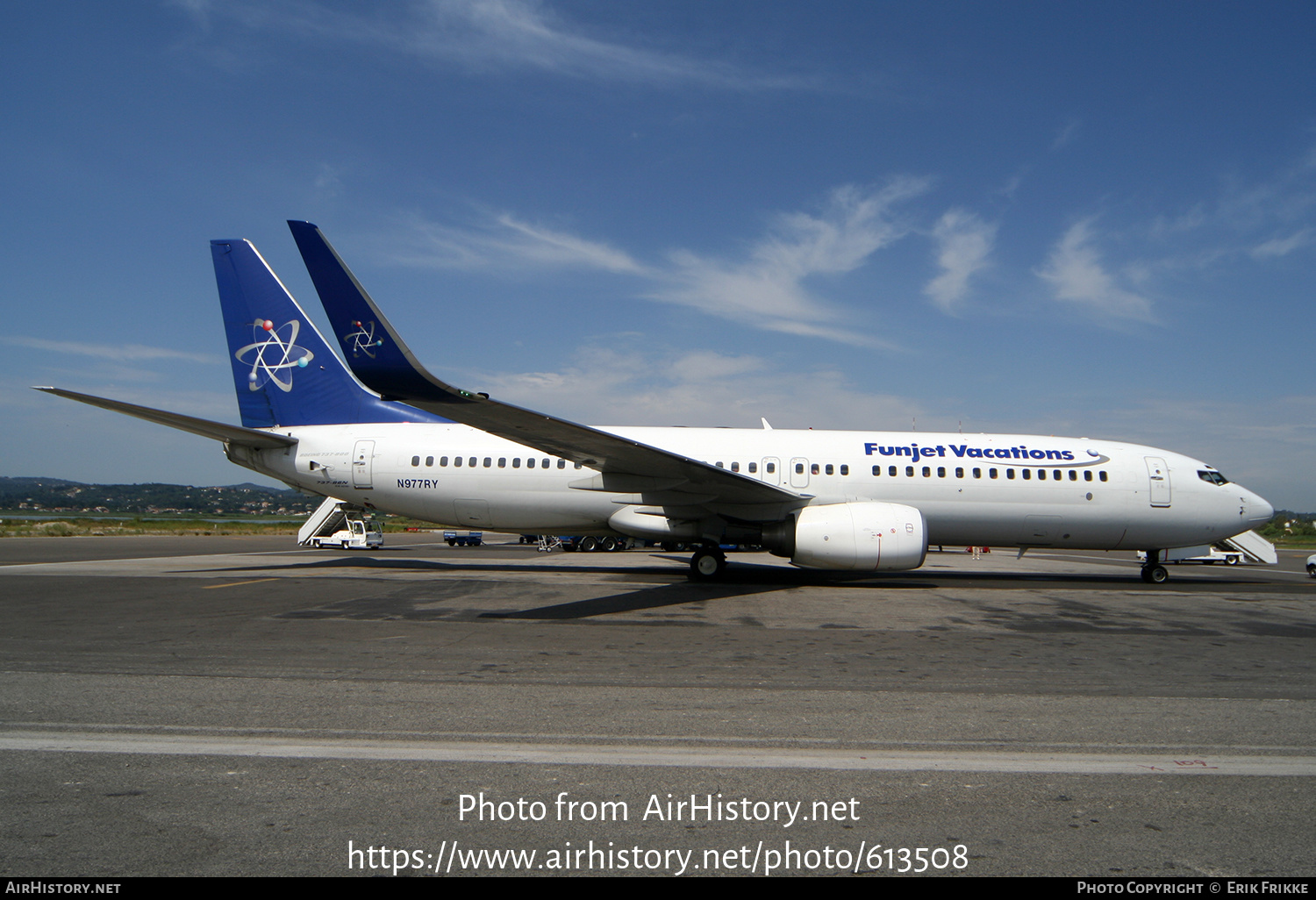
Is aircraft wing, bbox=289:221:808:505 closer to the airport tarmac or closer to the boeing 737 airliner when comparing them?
the boeing 737 airliner

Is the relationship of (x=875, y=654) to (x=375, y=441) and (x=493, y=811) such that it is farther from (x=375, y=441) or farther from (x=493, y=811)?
(x=375, y=441)

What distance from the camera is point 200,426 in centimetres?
1537

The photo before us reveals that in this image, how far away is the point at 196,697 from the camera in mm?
5395

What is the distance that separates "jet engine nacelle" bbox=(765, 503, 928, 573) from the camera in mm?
13242

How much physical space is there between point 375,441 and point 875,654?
13.0 metres

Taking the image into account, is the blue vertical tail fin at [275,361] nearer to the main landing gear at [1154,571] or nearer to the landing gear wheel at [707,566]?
the landing gear wheel at [707,566]

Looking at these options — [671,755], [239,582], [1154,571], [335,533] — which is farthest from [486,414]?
[335,533]

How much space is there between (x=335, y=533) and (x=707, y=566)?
19699mm

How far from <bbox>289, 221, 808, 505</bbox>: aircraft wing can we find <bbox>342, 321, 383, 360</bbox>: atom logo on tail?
0.02m

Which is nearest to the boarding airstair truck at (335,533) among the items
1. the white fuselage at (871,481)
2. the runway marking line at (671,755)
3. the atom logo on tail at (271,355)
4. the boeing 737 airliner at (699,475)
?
the atom logo on tail at (271,355)

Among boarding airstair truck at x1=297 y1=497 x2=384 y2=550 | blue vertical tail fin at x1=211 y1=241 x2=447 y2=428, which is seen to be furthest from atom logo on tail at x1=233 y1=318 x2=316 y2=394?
boarding airstair truck at x1=297 y1=497 x2=384 y2=550

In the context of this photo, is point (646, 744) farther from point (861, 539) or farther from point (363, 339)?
point (861, 539)

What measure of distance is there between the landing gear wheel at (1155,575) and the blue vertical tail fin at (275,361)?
1759 cm

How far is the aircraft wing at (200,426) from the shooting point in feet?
42.2
